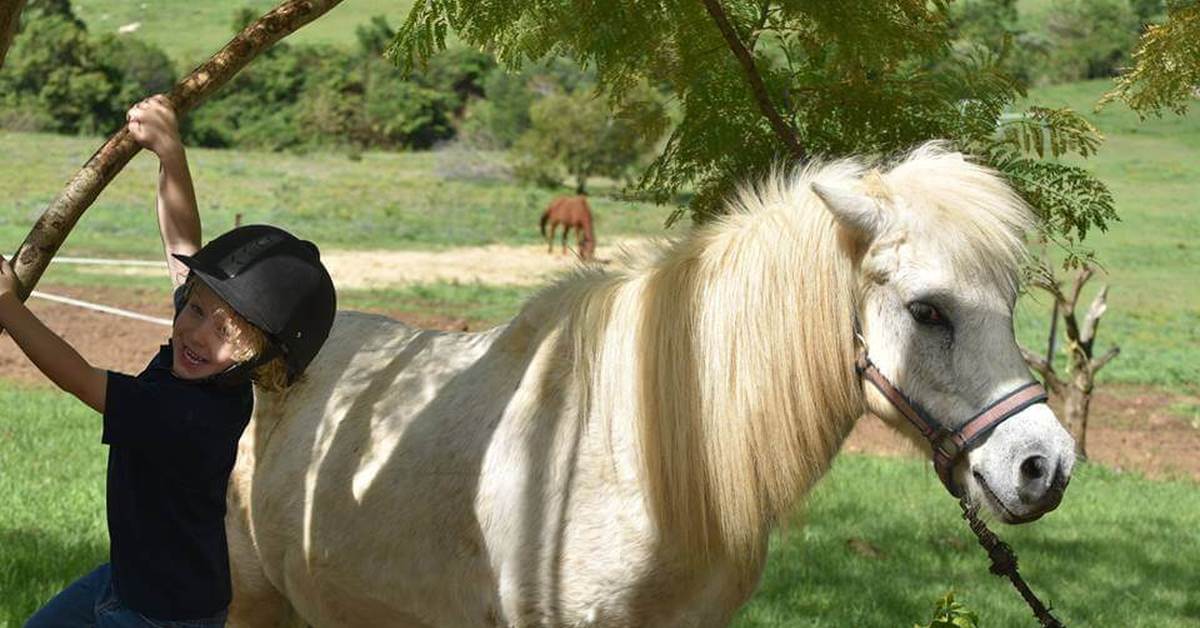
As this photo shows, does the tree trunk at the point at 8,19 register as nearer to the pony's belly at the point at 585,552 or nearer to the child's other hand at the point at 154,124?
the child's other hand at the point at 154,124

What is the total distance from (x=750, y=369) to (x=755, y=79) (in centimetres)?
149

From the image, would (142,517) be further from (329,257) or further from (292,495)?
(329,257)

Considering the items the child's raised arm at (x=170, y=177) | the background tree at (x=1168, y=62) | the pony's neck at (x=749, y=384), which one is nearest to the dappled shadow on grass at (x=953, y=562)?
the background tree at (x=1168, y=62)

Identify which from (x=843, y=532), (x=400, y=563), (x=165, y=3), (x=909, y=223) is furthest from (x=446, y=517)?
(x=165, y=3)

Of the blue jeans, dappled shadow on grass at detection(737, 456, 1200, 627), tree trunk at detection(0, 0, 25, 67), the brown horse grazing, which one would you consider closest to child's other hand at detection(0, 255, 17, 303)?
tree trunk at detection(0, 0, 25, 67)

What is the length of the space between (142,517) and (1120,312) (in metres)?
24.8

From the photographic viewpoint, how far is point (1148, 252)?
3092 cm

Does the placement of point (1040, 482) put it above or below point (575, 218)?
above

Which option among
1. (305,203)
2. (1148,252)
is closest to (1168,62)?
(1148,252)

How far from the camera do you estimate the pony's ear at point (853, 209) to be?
10.1 ft

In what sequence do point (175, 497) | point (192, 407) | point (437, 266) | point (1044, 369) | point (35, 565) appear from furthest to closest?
point (437, 266) < point (1044, 369) < point (35, 565) < point (175, 497) < point (192, 407)

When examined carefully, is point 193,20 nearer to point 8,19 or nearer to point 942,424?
point 8,19

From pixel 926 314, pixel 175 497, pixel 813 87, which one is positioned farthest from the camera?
pixel 813 87

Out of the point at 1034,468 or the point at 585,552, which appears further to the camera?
the point at 585,552
